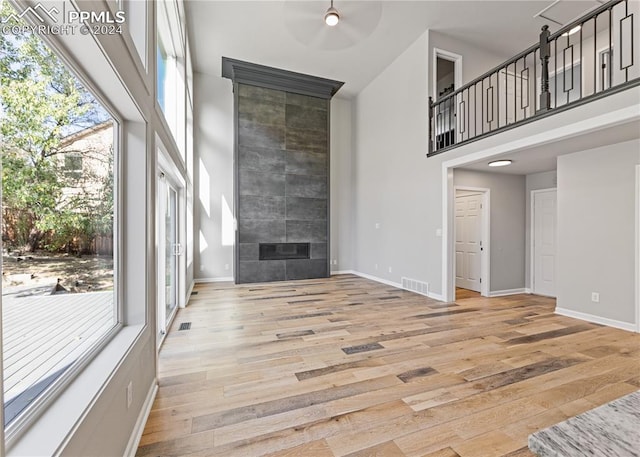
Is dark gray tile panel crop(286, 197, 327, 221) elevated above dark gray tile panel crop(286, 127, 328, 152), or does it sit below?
below

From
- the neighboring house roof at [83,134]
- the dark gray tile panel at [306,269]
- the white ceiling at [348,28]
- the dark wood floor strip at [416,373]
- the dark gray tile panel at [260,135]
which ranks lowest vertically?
the dark wood floor strip at [416,373]

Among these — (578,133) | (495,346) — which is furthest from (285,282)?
(578,133)

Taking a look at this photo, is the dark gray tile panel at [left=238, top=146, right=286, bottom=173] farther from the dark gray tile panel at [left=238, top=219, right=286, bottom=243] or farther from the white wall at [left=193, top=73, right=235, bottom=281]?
the dark gray tile panel at [left=238, top=219, right=286, bottom=243]

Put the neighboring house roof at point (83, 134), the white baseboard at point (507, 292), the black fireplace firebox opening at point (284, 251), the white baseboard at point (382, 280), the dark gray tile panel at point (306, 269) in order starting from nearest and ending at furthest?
the neighboring house roof at point (83, 134) < the white baseboard at point (382, 280) < the white baseboard at point (507, 292) < the black fireplace firebox opening at point (284, 251) < the dark gray tile panel at point (306, 269)

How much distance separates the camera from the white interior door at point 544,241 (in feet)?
16.4

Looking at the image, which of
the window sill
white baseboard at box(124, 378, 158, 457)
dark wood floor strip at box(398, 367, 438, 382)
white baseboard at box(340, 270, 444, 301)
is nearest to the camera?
the window sill

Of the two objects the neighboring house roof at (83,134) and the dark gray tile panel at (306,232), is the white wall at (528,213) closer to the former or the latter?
the dark gray tile panel at (306,232)

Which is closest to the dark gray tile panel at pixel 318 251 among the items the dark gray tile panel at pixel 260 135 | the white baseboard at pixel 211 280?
the white baseboard at pixel 211 280

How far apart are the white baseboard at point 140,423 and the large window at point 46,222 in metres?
0.57

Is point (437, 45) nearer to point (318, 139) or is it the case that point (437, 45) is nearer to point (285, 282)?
point (318, 139)

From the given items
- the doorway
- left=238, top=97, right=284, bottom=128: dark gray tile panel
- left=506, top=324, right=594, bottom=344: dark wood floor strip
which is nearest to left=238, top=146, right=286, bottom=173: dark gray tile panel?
left=238, top=97, right=284, bottom=128: dark gray tile panel

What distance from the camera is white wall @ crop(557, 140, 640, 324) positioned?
3.41 metres

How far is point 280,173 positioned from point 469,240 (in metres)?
4.43

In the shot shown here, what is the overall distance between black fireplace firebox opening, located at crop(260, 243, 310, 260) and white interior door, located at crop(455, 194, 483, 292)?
11.4 ft
